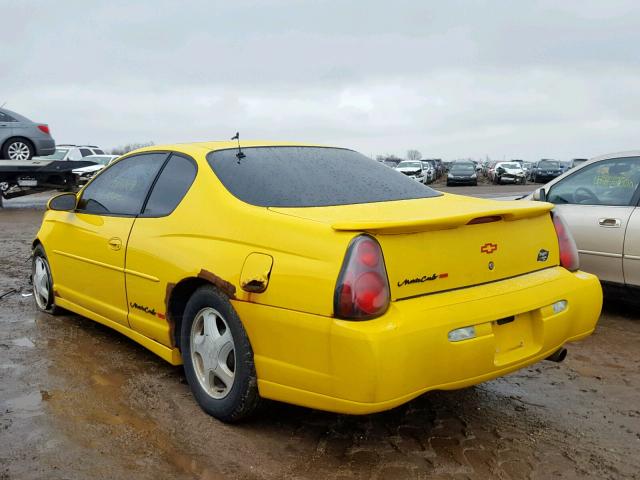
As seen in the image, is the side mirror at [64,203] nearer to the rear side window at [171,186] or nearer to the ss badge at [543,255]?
the rear side window at [171,186]

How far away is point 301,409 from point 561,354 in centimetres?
143

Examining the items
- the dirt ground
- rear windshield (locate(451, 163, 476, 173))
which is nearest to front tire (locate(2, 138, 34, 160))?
the dirt ground

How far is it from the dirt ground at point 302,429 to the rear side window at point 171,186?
1.04 meters

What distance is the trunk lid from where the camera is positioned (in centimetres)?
265

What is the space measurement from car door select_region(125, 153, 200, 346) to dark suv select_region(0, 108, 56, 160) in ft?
43.0

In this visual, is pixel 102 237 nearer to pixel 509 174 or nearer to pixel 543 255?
pixel 543 255

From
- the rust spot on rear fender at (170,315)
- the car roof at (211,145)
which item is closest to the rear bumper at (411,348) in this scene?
the rust spot on rear fender at (170,315)

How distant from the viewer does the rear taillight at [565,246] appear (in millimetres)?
3350

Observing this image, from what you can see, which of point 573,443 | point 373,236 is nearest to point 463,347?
point 373,236

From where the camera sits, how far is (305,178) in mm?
3477

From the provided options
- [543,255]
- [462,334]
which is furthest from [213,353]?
[543,255]

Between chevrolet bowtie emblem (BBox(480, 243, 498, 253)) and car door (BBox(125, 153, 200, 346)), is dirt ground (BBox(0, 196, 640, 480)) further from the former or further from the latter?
chevrolet bowtie emblem (BBox(480, 243, 498, 253))

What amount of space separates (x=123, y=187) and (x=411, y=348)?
98.5 inches

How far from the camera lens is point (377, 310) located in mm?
2543
